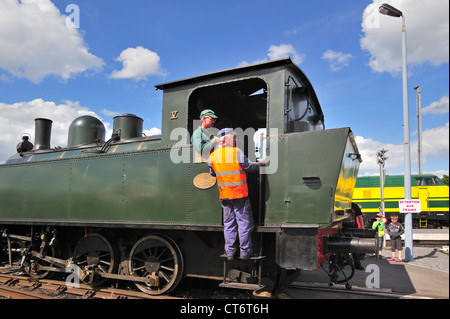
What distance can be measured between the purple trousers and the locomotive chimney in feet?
20.0

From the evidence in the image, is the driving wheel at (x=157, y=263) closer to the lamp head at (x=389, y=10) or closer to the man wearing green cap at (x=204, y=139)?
the man wearing green cap at (x=204, y=139)

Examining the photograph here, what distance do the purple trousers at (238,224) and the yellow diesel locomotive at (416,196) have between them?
16409 millimetres

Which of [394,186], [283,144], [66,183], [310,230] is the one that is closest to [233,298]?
[310,230]

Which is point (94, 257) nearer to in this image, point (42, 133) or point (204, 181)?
point (204, 181)

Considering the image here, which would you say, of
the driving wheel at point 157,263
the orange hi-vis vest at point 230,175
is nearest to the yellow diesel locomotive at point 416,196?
the driving wheel at point 157,263

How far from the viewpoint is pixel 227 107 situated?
5.65 m

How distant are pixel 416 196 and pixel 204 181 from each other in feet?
61.3

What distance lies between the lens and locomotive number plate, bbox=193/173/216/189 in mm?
4129

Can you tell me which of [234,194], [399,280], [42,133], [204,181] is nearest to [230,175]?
[234,194]

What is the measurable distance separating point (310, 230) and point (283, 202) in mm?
454

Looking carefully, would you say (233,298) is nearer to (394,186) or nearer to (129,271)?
(129,271)

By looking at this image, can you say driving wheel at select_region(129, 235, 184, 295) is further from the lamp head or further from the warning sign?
the lamp head

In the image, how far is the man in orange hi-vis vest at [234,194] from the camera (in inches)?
149
